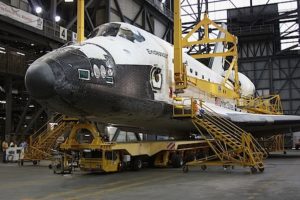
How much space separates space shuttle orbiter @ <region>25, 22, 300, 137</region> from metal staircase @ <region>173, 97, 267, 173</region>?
0.71 metres

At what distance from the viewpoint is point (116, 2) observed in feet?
97.2

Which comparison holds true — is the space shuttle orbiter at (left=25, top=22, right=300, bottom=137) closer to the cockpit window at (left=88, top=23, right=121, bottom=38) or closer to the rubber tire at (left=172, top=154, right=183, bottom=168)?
the cockpit window at (left=88, top=23, right=121, bottom=38)

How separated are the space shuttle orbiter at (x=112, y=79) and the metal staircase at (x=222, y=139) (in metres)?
0.71

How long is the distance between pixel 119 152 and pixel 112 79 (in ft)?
11.1

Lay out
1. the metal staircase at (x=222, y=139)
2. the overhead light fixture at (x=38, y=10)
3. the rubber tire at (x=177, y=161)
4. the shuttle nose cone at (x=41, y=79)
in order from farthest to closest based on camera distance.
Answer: the overhead light fixture at (x=38, y=10), the rubber tire at (x=177, y=161), the metal staircase at (x=222, y=139), the shuttle nose cone at (x=41, y=79)

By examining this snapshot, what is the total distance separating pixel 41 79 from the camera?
8562mm

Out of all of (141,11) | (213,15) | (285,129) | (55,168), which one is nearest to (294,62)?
(213,15)

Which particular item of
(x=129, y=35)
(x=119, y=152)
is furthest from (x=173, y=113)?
(x=129, y=35)

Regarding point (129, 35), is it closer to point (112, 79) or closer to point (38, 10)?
point (112, 79)

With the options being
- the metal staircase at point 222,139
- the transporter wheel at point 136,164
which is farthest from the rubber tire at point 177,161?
the transporter wheel at point 136,164

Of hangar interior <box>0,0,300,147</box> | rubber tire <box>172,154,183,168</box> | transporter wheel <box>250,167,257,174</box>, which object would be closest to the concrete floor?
transporter wheel <box>250,167,257,174</box>

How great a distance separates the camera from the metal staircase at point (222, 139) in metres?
12.0

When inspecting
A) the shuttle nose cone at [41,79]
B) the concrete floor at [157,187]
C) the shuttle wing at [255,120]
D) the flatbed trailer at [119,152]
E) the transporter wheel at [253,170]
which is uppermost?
the shuttle nose cone at [41,79]

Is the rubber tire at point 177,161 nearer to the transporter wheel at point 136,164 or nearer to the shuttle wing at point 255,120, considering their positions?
the transporter wheel at point 136,164
